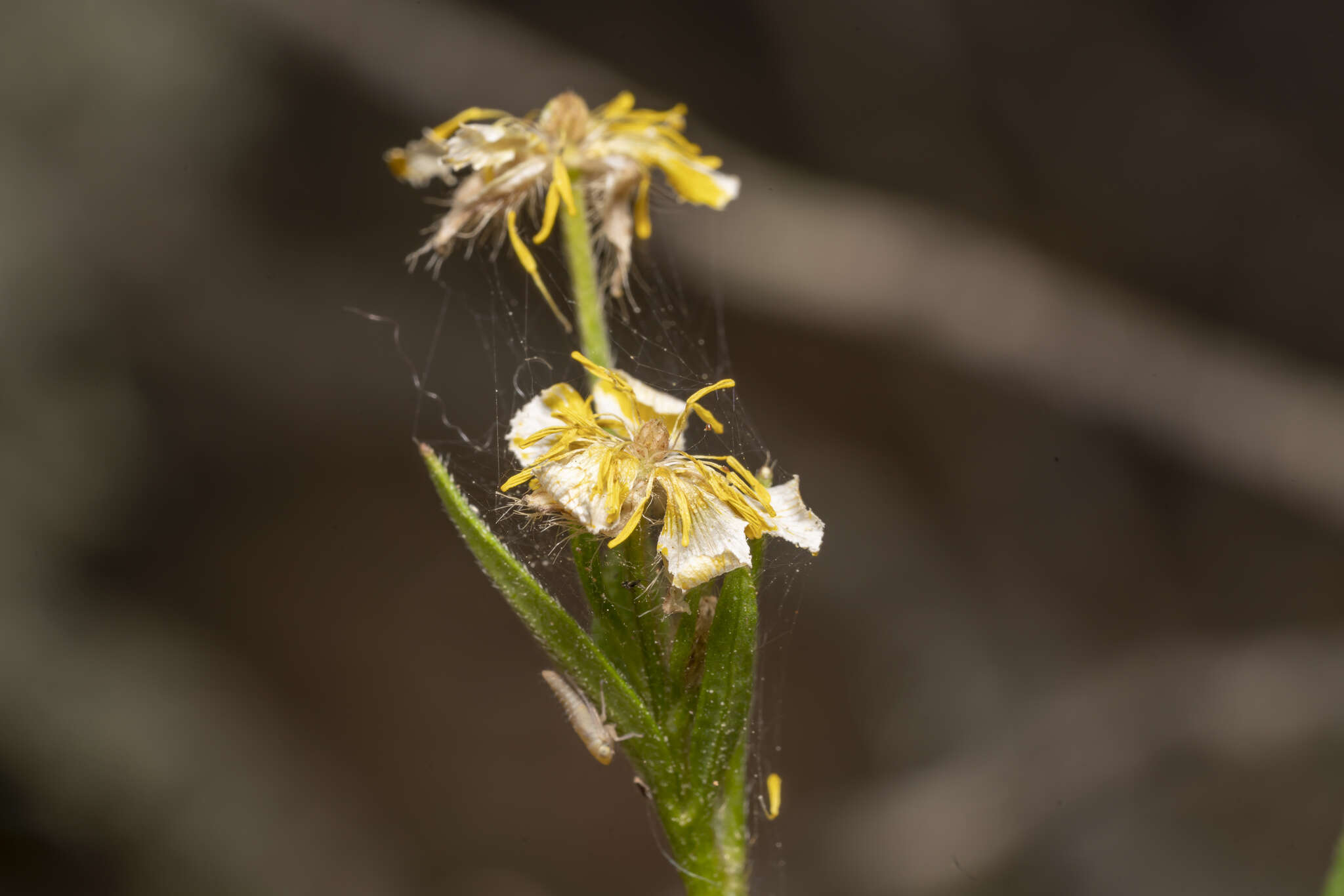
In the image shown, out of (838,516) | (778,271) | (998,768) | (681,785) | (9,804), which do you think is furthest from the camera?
(838,516)

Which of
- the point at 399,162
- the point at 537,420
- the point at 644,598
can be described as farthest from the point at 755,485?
the point at 399,162

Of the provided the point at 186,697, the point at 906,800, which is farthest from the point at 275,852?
the point at 906,800

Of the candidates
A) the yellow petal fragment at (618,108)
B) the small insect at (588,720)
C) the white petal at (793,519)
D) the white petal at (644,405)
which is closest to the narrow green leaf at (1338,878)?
the white petal at (793,519)

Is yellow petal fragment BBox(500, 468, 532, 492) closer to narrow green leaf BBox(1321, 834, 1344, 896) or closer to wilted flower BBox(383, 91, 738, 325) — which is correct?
wilted flower BBox(383, 91, 738, 325)

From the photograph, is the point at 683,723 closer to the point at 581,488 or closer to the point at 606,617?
the point at 606,617

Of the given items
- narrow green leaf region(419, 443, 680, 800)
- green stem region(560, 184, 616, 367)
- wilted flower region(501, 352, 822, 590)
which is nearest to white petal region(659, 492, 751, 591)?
wilted flower region(501, 352, 822, 590)

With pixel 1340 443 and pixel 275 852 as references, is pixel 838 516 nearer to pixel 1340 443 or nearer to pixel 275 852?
pixel 1340 443

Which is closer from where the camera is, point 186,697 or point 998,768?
point 186,697
